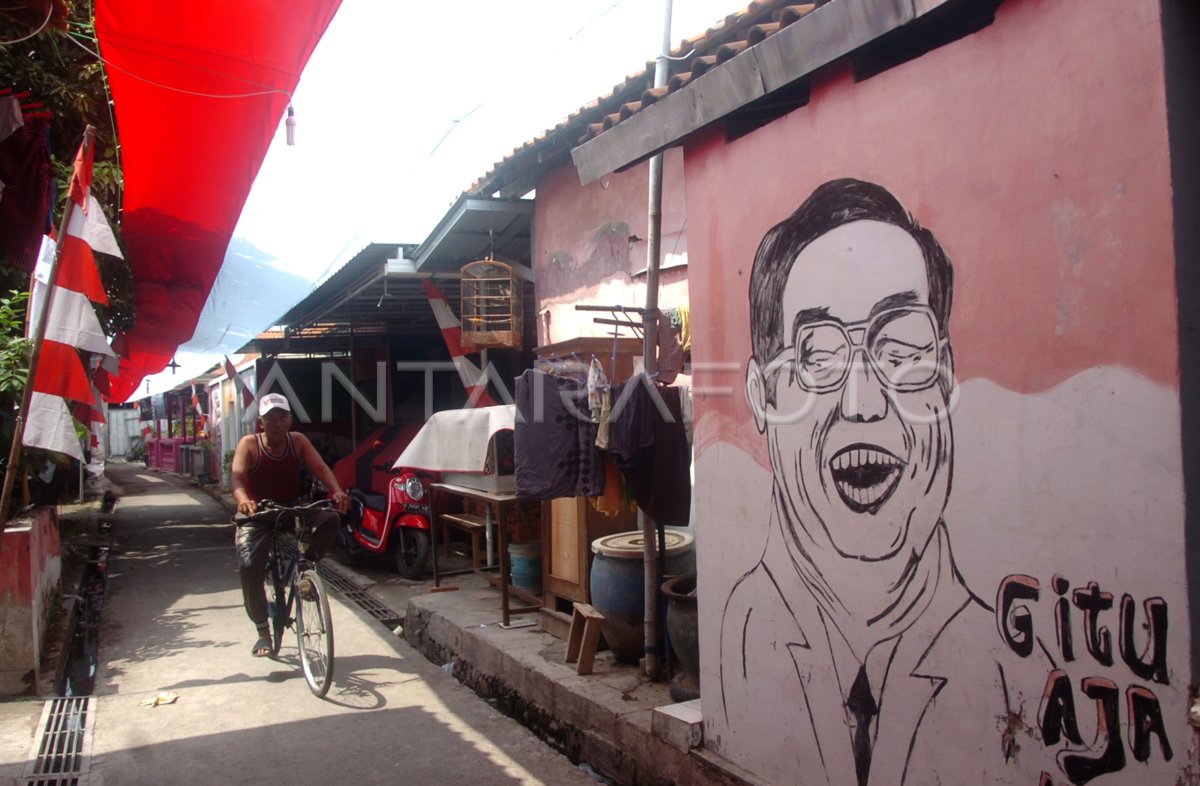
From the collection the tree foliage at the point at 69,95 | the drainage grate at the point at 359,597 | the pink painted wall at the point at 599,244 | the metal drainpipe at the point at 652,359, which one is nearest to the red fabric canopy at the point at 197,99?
the tree foliage at the point at 69,95

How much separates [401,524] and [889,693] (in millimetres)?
7687

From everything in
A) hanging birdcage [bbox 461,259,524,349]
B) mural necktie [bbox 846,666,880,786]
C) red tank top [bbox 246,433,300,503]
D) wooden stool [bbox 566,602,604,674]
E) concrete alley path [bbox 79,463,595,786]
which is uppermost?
hanging birdcage [bbox 461,259,524,349]

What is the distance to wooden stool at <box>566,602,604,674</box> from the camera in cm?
575

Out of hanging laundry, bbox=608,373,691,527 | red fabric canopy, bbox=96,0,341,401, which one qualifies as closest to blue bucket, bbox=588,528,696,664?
hanging laundry, bbox=608,373,691,527

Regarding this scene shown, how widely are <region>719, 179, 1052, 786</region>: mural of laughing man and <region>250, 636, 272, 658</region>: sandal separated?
3.93 meters

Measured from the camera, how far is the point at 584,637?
5.76 metres

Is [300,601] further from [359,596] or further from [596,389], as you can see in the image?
[359,596]

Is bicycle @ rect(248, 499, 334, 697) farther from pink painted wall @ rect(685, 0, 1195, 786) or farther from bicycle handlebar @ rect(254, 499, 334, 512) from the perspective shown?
pink painted wall @ rect(685, 0, 1195, 786)

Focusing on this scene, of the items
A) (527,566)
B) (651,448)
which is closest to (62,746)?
(527,566)

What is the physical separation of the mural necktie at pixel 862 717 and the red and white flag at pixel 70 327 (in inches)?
190

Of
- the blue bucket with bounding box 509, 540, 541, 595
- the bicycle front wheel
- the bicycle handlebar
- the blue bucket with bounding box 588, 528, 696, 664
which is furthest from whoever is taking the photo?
the blue bucket with bounding box 509, 540, 541, 595

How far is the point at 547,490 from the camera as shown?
547 centimetres

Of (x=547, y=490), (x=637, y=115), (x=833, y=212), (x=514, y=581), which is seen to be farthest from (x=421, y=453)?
(x=833, y=212)

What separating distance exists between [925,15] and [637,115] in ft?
5.55
